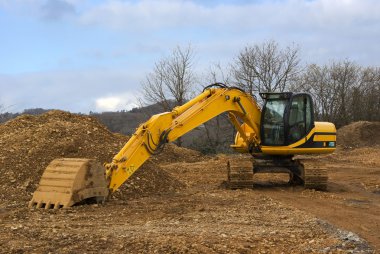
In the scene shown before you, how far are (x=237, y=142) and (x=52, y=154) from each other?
16.7 ft

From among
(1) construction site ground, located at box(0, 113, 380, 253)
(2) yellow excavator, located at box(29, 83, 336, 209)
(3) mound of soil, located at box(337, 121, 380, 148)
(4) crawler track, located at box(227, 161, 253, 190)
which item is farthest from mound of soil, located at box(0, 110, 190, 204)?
(3) mound of soil, located at box(337, 121, 380, 148)

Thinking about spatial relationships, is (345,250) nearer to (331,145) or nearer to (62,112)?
(331,145)

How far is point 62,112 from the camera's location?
15.8 meters

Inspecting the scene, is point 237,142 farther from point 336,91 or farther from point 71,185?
point 336,91

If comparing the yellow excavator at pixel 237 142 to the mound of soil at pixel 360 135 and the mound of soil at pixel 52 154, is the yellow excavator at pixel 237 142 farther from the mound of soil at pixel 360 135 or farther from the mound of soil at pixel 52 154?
the mound of soil at pixel 360 135

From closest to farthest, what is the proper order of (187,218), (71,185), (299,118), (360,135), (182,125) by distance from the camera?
(187,218)
(71,185)
(182,125)
(299,118)
(360,135)

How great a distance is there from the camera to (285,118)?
41.2ft

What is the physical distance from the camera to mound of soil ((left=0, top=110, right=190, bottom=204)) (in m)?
10.5

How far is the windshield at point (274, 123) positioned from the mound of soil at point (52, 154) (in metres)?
2.48

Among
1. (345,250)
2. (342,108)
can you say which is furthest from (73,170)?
(342,108)

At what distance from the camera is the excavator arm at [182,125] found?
9.47 m

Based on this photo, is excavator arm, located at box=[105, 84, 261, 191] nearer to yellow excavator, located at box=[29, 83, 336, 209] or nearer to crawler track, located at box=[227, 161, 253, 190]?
yellow excavator, located at box=[29, 83, 336, 209]

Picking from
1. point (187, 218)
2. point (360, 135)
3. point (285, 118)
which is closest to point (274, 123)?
point (285, 118)

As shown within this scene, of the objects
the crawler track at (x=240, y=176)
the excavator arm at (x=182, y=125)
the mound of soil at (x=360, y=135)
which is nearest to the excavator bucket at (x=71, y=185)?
the excavator arm at (x=182, y=125)
